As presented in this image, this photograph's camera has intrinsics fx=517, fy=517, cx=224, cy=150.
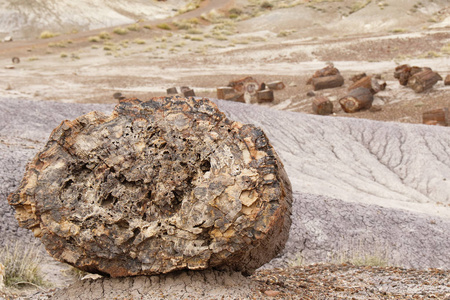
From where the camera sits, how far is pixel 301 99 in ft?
71.9

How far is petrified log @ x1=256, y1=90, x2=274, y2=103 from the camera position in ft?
71.2

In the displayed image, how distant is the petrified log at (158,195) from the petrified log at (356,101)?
15.8 metres

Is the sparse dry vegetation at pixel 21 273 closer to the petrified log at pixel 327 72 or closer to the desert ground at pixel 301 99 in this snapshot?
the desert ground at pixel 301 99

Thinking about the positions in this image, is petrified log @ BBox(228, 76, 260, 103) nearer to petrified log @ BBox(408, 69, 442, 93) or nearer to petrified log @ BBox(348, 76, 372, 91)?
petrified log @ BBox(348, 76, 372, 91)

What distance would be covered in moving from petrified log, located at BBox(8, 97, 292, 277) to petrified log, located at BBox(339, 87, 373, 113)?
15.8 m

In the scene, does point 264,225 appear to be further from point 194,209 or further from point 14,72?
point 14,72

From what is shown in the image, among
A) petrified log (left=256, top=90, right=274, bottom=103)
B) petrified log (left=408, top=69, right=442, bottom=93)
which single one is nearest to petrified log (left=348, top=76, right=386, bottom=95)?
petrified log (left=408, top=69, right=442, bottom=93)

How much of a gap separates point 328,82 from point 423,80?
402 centimetres

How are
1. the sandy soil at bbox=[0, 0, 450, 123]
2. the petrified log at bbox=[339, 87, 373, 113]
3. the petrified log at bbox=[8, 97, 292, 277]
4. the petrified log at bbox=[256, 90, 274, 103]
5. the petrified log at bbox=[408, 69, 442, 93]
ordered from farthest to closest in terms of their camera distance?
the sandy soil at bbox=[0, 0, 450, 123], the petrified log at bbox=[256, 90, 274, 103], the petrified log at bbox=[408, 69, 442, 93], the petrified log at bbox=[339, 87, 373, 113], the petrified log at bbox=[8, 97, 292, 277]

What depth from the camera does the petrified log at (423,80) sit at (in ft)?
67.0

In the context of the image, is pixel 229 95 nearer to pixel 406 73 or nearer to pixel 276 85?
pixel 276 85

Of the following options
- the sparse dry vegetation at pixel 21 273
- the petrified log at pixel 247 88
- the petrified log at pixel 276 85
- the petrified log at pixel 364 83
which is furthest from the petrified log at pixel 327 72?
the sparse dry vegetation at pixel 21 273

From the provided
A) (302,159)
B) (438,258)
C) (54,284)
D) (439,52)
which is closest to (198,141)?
(54,284)

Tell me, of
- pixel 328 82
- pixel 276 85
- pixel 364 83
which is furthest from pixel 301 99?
pixel 364 83
